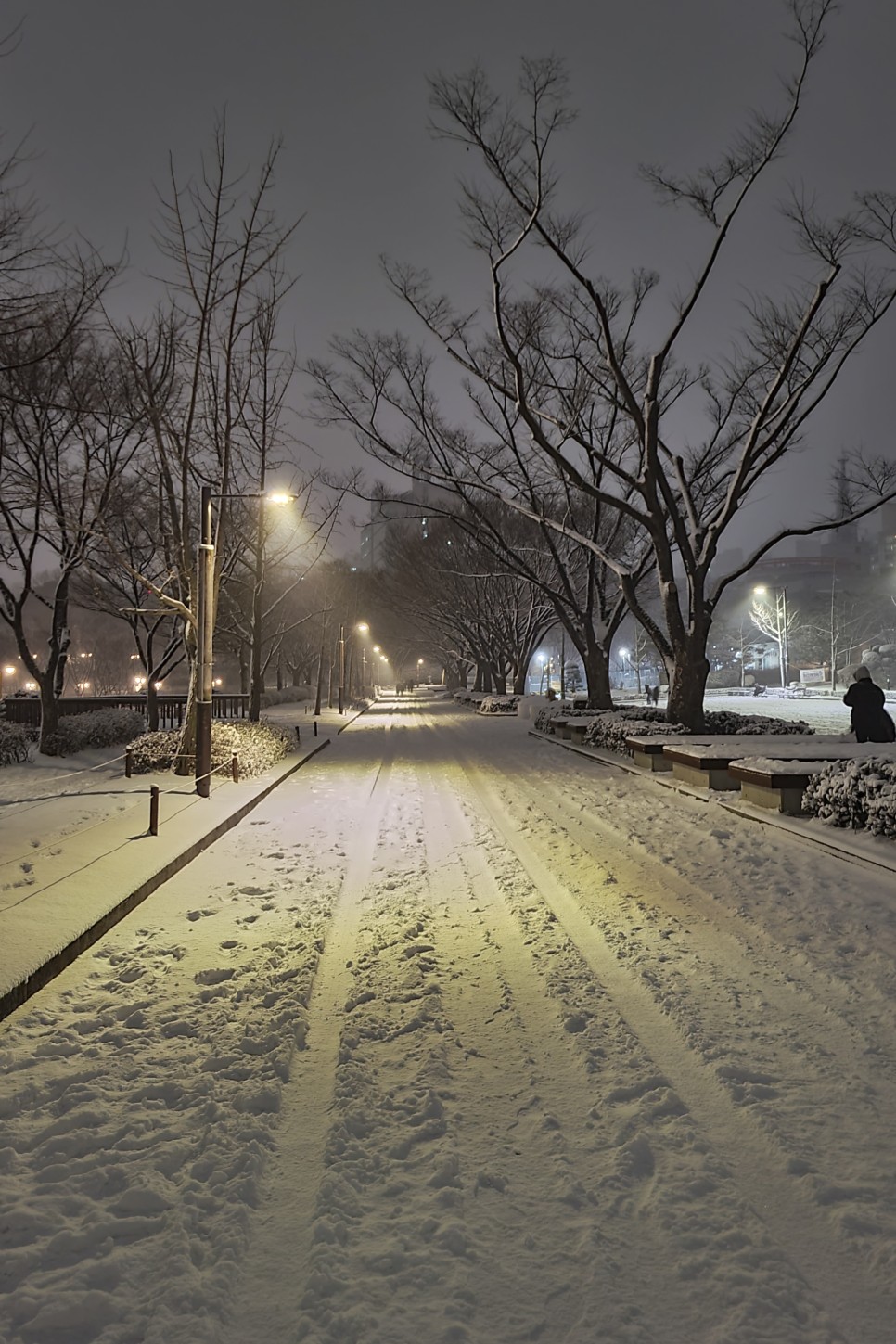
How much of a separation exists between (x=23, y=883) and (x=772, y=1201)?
629cm

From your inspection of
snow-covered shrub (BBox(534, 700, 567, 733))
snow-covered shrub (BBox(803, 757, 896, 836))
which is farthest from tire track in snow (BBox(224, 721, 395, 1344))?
snow-covered shrub (BBox(534, 700, 567, 733))

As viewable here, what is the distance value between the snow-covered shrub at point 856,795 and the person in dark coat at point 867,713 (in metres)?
3.64

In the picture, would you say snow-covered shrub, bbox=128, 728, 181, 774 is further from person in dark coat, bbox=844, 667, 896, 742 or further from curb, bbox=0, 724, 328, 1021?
person in dark coat, bbox=844, 667, 896, 742

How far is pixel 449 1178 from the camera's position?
3051 mm

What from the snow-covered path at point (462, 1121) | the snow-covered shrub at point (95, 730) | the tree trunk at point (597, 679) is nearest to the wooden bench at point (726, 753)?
the snow-covered path at point (462, 1121)

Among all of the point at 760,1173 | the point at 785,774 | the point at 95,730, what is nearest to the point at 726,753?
the point at 785,774

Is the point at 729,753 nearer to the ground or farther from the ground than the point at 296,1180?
farther from the ground

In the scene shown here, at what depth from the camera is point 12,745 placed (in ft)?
56.6

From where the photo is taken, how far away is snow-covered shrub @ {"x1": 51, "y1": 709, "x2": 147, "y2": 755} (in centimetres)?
1917

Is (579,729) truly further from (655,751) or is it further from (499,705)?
(499,705)

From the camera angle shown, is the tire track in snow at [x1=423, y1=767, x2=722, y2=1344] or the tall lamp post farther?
the tall lamp post

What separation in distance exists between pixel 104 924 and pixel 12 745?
1294cm

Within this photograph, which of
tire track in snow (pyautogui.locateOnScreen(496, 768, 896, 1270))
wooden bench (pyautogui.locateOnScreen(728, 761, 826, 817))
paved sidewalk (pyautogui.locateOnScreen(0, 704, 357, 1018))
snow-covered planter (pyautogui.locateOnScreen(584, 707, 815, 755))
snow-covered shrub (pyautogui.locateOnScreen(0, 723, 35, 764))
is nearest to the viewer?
tire track in snow (pyautogui.locateOnScreen(496, 768, 896, 1270))

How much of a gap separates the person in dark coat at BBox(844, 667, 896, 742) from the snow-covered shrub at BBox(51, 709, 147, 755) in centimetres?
1634
